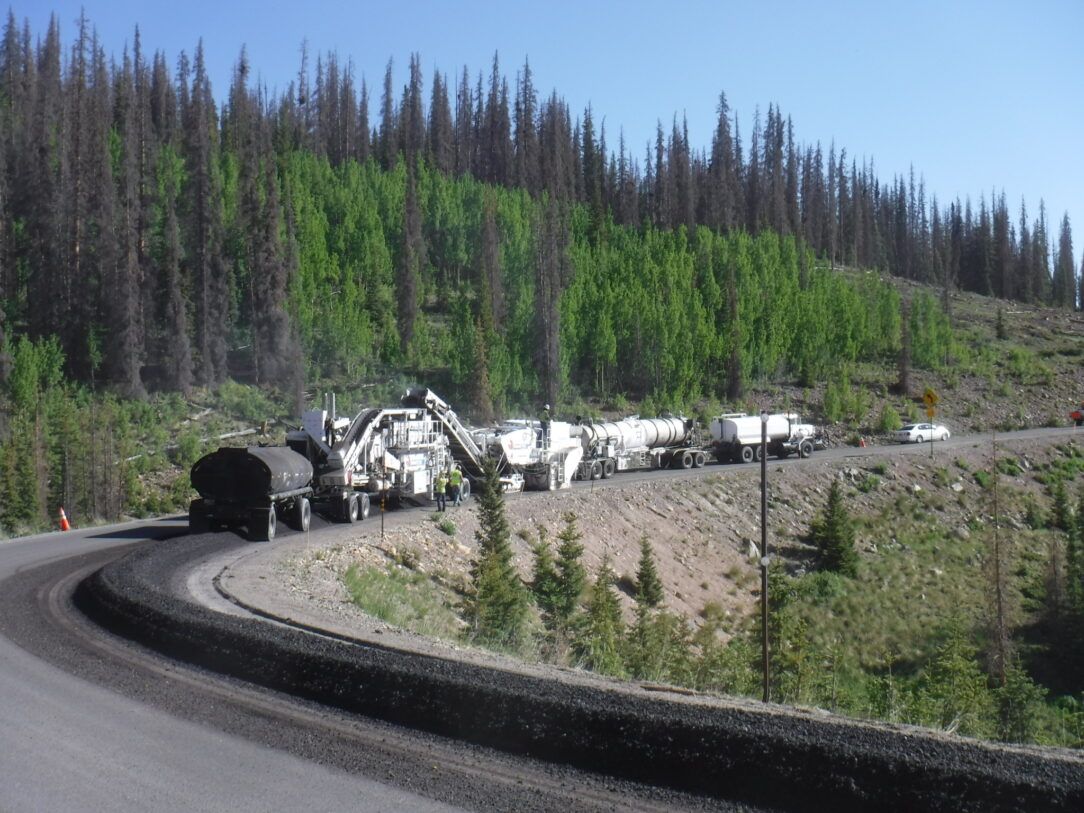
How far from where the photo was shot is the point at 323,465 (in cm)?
2917

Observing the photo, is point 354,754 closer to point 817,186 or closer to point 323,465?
point 323,465

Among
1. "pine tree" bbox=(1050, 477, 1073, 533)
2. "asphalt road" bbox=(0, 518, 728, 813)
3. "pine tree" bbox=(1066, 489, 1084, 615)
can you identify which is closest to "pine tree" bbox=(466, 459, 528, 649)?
"asphalt road" bbox=(0, 518, 728, 813)

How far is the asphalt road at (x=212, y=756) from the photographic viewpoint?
7914mm

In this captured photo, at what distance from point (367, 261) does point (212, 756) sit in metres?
69.0

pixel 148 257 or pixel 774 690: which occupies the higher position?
pixel 148 257

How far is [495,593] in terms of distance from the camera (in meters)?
21.5

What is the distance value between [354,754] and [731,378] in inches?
2732

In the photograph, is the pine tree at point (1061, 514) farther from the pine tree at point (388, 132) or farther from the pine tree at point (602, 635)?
the pine tree at point (388, 132)

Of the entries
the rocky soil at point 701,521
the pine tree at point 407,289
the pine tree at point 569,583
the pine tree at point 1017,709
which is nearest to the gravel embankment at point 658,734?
the rocky soil at point 701,521

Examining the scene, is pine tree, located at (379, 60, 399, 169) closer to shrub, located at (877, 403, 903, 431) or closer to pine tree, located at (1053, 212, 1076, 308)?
shrub, located at (877, 403, 903, 431)

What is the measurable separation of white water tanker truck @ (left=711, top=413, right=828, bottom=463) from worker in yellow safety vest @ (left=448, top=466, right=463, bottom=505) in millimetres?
23102

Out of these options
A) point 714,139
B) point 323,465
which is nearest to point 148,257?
point 323,465

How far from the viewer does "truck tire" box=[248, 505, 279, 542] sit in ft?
80.7

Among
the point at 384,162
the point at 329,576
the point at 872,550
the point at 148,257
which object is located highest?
the point at 384,162
